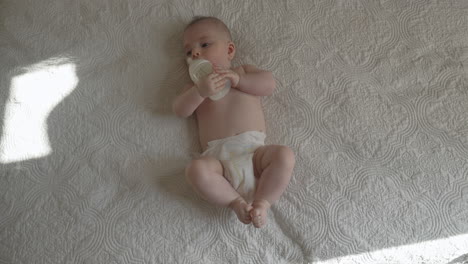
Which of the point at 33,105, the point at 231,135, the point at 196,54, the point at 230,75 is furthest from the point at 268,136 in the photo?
the point at 33,105

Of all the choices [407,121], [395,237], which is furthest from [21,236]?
[407,121]

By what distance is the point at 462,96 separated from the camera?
3.75 feet

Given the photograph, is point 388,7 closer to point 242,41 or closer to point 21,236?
point 242,41

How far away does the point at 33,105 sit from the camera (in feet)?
4.10

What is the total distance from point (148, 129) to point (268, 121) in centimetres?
38

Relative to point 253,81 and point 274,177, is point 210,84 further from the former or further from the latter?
point 274,177

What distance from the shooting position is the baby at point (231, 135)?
102 cm

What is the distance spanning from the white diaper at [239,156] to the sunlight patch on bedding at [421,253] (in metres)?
0.28

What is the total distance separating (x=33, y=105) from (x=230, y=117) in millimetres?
652

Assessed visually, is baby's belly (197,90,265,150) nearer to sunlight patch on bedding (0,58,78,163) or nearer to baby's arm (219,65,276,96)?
baby's arm (219,65,276,96)

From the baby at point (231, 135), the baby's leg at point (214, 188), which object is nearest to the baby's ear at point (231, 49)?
the baby at point (231, 135)

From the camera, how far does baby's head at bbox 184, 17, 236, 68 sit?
3.91 ft

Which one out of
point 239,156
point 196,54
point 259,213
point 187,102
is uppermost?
point 196,54

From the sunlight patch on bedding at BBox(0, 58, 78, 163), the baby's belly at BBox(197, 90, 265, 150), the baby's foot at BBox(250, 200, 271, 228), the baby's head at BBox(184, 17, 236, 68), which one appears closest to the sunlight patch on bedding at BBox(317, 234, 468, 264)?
the baby's foot at BBox(250, 200, 271, 228)
